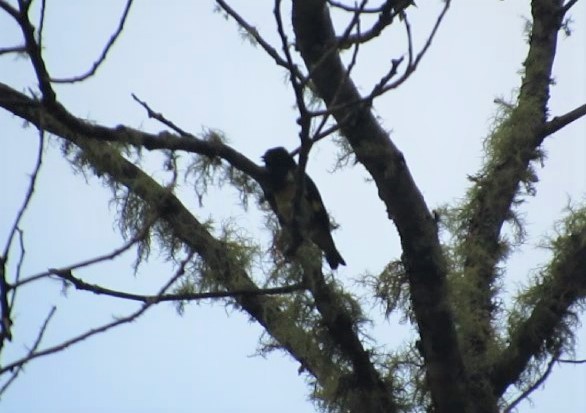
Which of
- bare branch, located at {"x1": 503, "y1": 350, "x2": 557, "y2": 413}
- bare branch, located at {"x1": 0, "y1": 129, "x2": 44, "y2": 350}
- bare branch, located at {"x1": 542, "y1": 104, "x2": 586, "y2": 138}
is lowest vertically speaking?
bare branch, located at {"x1": 0, "y1": 129, "x2": 44, "y2": 350}

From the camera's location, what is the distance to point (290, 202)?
230cm

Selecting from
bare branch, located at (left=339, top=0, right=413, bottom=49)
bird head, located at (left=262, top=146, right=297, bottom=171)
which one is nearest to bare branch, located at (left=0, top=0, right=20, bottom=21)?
bare branch, located at (left=339, top=0, right=413, bottom=49)

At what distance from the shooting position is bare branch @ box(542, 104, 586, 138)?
96.9 inches

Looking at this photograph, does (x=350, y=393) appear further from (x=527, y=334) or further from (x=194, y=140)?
(x=194, y=140)

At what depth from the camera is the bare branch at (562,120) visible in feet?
8.08

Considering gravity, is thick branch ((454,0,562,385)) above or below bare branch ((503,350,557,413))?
above

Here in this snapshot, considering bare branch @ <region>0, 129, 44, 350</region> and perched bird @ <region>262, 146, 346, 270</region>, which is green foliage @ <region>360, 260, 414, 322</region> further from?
bare branch @ <region>0, 129, 44, 350</region>

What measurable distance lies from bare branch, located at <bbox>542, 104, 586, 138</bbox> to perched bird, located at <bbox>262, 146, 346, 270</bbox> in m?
0.67

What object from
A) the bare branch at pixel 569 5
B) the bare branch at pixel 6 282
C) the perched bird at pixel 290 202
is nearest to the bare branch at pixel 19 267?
the bare branch at pixel 6 282

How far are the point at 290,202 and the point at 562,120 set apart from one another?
82 centimetres

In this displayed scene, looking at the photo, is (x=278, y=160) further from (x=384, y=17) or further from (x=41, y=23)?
(x=41, y=23)

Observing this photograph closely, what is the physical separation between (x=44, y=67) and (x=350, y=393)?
3.87 ft

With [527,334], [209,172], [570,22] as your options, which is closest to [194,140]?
[209,172]

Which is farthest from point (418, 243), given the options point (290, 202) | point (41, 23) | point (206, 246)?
point (41, 23)
